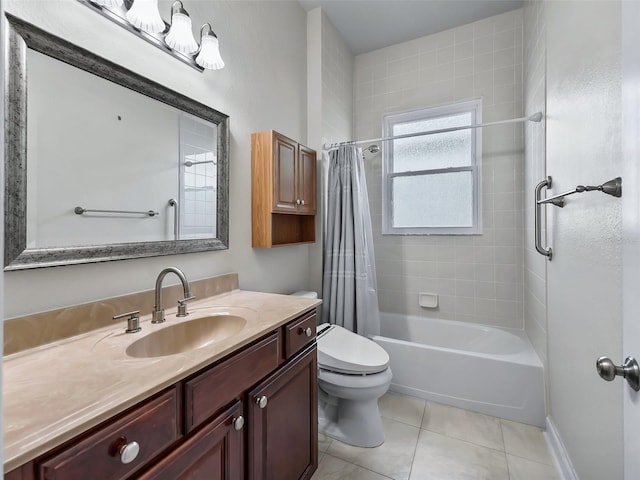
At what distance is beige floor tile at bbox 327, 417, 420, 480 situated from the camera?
158 cm

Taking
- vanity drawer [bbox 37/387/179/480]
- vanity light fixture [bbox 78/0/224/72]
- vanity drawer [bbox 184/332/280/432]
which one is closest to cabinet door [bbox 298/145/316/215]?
vanity light fixture [bbox 78/0/224/72]

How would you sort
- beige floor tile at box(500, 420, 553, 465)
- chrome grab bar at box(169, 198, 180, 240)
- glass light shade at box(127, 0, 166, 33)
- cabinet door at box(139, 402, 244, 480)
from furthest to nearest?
beige floor tile at box(500, 420, 553, 465)
chrome grab bar at box(169, 198, 180, 240)
glass light shade at box(127, 0, 166, 33)
cabinet door at box(139, 402, 244, 480)

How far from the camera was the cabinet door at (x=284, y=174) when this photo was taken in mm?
1890

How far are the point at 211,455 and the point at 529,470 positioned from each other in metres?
1.57

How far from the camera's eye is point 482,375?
2037 millimetres

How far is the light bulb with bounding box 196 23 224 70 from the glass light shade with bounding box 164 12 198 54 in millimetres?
80

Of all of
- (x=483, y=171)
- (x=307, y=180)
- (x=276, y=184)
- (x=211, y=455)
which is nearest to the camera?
(x=211, y=455)

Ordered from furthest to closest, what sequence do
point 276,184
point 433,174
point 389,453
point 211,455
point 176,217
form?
1. point 433,174
2. point 276,184
3. point 389,453
4. point 176,217
5. point 211,455

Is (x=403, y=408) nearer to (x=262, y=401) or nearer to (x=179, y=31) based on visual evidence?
(x=262, y=401)

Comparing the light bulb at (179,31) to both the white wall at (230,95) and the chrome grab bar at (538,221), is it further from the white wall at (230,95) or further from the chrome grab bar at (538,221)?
the chrome grab bar at (538,221)

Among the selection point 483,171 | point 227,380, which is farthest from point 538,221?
point 227,380

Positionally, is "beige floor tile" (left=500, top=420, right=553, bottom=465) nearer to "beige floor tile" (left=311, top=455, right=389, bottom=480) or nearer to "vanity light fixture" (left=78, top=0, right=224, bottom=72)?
"beige floor tile" (left=311, top=455, right=389, bottom=480)

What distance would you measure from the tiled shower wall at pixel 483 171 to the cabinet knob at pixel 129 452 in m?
2.52

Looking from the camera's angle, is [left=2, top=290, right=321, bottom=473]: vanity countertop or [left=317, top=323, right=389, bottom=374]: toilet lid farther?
[left=317, top=323, right=389, bottom=374]: toilet lid
